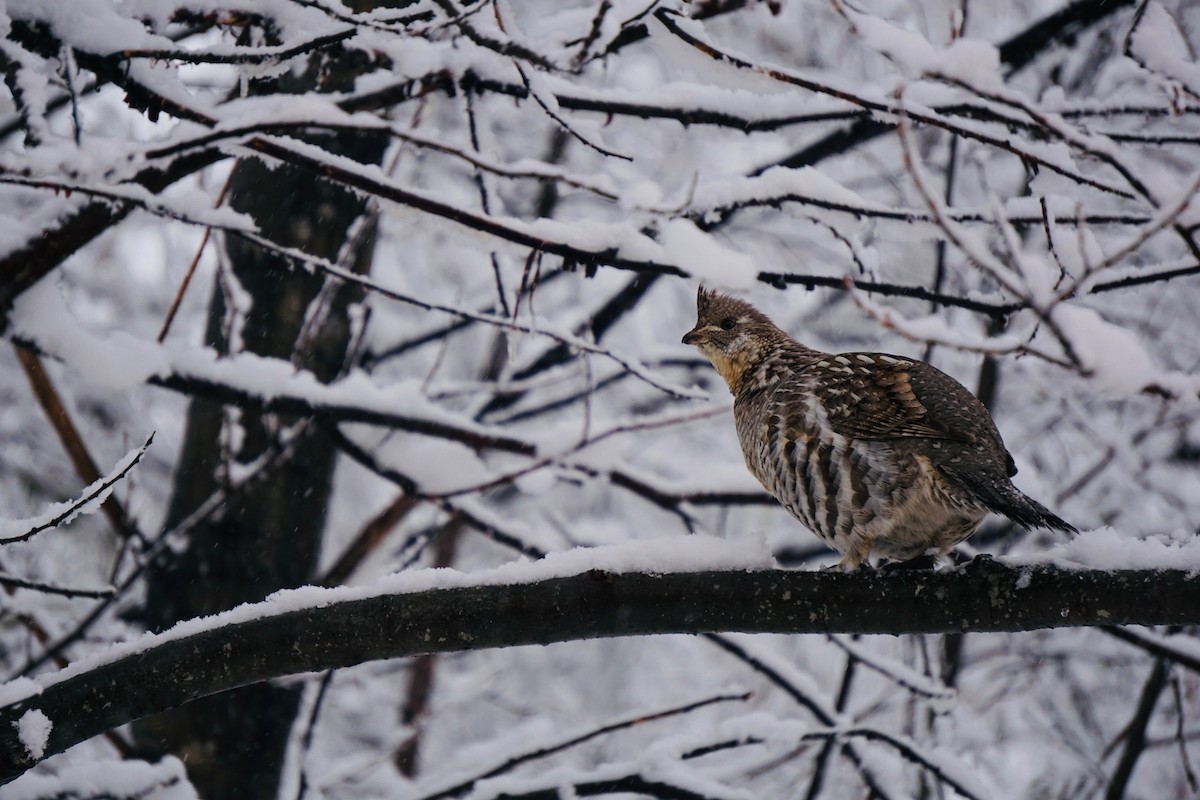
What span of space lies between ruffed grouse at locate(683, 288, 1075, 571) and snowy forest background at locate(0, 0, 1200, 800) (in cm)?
30

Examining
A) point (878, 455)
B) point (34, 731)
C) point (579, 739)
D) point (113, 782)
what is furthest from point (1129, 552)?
point (113, 782)

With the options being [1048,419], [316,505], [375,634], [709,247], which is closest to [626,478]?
[316,505]

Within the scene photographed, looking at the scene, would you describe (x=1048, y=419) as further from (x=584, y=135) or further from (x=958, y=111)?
(x=584, y=135)

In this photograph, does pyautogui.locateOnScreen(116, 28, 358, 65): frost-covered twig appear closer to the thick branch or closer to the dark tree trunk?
the thick branch

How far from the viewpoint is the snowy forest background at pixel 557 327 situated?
2.38 m

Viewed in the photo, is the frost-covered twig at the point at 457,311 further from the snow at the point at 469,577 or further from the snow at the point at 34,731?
the snow at the point at 34,731

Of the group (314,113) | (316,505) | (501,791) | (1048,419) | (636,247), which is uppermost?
(1048,419)

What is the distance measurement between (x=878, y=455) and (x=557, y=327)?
104 centimetres

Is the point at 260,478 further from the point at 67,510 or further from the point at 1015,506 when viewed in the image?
the point at 1015,506

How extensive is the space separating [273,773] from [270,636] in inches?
90.8

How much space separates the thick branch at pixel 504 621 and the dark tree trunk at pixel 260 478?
171 cm

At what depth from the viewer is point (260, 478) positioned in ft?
13.9

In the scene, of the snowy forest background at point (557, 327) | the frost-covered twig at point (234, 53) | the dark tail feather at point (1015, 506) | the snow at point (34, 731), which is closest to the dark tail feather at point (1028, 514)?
the dark tail feather at point (1015, 506)

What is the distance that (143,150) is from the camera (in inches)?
99.7
